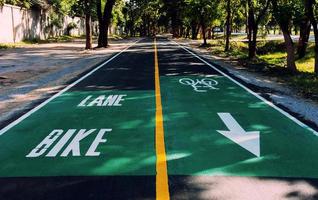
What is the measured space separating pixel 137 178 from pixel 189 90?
8049 mm

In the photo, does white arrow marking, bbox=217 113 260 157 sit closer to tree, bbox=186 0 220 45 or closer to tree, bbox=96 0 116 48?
tree, bbox=96 0 116 48

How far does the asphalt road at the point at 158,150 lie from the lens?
→ 536cm

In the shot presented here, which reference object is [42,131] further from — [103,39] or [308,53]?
[103,39]

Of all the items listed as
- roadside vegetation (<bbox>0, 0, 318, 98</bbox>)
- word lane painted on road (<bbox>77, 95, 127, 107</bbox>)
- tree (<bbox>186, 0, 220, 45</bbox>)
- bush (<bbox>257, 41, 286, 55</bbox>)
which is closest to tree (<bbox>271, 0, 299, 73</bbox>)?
roadside vegetation (<bbox>0, 0, 318, 98</bbox>)

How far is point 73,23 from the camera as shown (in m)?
75.1

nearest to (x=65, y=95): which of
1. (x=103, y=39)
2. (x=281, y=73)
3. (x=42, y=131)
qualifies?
(x=42, y=131)

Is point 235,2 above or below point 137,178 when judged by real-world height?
above

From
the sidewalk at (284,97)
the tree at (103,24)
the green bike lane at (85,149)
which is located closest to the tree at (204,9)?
the tree at (103,24)

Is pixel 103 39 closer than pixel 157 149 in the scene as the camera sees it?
No

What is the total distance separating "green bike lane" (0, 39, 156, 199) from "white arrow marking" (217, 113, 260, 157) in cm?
139

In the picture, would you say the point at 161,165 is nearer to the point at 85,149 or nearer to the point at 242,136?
the point at 85,149

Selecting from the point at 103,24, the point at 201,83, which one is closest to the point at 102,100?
the point at 201,83

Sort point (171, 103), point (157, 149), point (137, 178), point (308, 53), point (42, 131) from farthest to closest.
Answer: point (308, 53) < point (171, 103) < point (42, 131) < point (157, 149) < point (137, 178)

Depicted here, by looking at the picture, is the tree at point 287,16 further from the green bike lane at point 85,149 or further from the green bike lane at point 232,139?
the green bike lane at point 85,149
